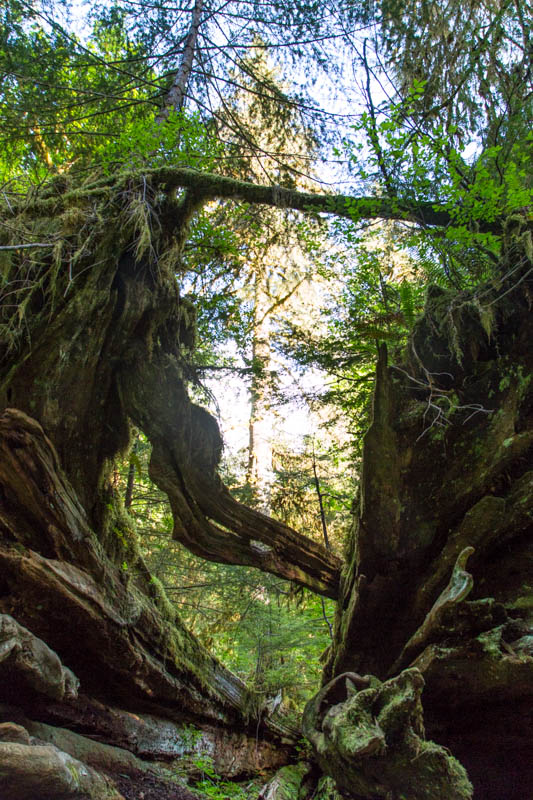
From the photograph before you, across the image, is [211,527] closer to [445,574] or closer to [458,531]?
[445,574]

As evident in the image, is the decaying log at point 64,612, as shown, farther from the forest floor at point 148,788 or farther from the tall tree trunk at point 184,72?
the tall tree trunk at point 184,72

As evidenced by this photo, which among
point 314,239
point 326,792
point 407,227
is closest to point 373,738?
point 326,792

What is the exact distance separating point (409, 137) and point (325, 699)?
587 cm

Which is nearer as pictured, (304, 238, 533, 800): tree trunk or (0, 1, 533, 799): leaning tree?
(304, 238, 533, 800): tree trunk

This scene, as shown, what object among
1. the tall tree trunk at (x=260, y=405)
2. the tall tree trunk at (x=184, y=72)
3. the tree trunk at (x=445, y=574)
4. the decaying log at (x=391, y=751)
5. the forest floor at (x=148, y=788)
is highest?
the tall tree trunk at (x=184, y=72)

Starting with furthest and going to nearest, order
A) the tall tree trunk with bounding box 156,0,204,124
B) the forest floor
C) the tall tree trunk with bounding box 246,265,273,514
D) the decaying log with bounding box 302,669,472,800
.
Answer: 1. the tall tree trunk with bounding box 156,0,204,124
2. the tall tree trunk with bounding box 246,265,273,514
3. the forest floor
4. the decaying log with bounding box 302,669,472,800

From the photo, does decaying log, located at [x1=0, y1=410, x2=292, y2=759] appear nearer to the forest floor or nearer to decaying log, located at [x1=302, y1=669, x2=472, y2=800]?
the forest floor

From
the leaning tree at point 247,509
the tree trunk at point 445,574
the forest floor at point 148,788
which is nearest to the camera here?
the tree trunk at point 445,574

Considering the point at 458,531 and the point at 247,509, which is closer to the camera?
the point at 458,531

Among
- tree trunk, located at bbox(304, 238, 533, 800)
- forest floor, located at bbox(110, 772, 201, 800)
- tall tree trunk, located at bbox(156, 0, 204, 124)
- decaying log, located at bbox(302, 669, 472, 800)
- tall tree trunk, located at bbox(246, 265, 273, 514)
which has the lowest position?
forest floor, located at bbox(110, 772, 201, 800)

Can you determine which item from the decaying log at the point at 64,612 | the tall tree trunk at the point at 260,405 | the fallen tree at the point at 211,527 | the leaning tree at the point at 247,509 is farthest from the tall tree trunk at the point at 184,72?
the decaying log at the point at 64,612

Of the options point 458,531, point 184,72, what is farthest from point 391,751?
point 184,72

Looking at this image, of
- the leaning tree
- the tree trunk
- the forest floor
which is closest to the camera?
the tree trunk

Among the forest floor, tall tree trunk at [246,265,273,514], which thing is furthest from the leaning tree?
tall tree trunk at [246,265,273,514]
